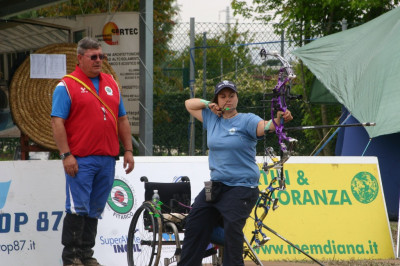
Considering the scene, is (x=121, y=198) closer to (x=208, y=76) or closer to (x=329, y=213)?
(x=329, y=213)

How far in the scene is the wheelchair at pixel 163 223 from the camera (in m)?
6.12

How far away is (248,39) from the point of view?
12.1 m

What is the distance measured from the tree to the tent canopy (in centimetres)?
152

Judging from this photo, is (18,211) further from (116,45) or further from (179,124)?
(179,124)

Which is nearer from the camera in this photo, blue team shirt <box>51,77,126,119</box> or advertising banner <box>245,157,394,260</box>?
blue team shirt <box>51,77,126,119</box>

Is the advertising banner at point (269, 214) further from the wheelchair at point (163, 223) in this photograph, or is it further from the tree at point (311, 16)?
the tree at point (311, 16)

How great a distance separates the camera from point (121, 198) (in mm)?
7387

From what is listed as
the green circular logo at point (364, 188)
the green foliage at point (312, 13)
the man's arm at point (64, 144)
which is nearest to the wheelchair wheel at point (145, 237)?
the man's arm at point (64, 144)

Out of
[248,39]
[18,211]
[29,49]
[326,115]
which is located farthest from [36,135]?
[326,115]

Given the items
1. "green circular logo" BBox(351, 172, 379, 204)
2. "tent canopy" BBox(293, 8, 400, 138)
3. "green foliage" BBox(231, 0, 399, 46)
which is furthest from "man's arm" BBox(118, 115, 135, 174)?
"green foliage" BBox(231, 0, 399, 46)

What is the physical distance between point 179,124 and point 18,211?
5.81 metres

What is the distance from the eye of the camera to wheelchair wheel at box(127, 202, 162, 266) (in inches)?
243

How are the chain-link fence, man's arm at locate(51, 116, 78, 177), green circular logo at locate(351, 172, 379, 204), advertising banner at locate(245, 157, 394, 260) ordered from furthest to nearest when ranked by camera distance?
1. the chain-link fence
2. green circular logo at locate(351, 172, 379, 204)
3. advertising banner at locate(245, 157, 394, 260)
4. man's arm at locate(51, 116, 78, 177)

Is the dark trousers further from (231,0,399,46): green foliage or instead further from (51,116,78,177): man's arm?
(231,0,399,46): green foliage
